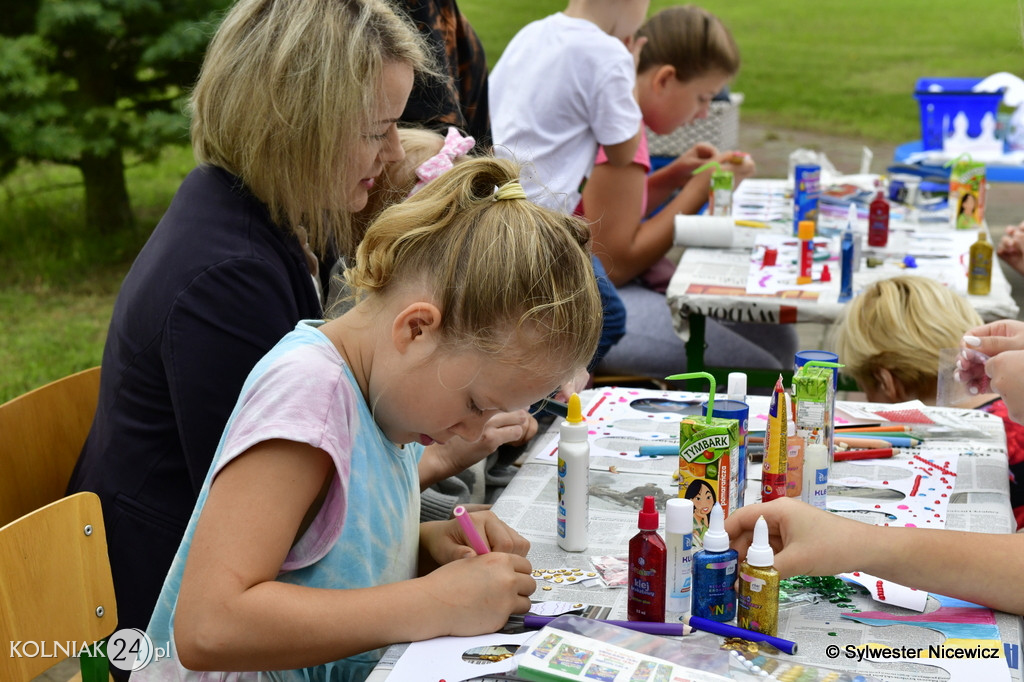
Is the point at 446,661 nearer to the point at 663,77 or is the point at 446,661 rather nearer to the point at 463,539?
the point at 463,539

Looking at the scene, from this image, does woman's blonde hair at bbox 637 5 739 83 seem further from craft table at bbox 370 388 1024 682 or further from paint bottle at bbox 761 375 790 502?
paint bottle at bbox 761 375 790 502

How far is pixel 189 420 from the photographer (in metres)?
1.75

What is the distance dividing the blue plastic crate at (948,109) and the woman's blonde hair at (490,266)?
5.31 metres

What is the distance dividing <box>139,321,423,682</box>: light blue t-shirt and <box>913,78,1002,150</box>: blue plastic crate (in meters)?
5.46

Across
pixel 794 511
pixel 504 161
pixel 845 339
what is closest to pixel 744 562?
pixel 794 511

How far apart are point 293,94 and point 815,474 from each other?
1109 millimetres

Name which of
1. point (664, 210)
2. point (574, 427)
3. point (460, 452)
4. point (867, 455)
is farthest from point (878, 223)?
point (574, 427)

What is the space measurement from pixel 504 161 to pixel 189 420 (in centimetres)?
69

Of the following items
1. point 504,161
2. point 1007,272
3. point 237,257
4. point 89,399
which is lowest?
point 1007,272

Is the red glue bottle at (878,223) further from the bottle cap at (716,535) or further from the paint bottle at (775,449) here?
the bottle cap at (716,535)

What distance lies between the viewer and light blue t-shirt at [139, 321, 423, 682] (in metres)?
1.36

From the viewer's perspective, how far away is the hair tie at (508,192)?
58.3 inches

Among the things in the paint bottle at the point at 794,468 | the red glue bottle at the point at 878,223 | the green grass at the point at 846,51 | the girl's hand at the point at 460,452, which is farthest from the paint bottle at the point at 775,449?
the green grass at the point at 846,51

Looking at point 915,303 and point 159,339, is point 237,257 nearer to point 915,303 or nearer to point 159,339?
point 159,339
